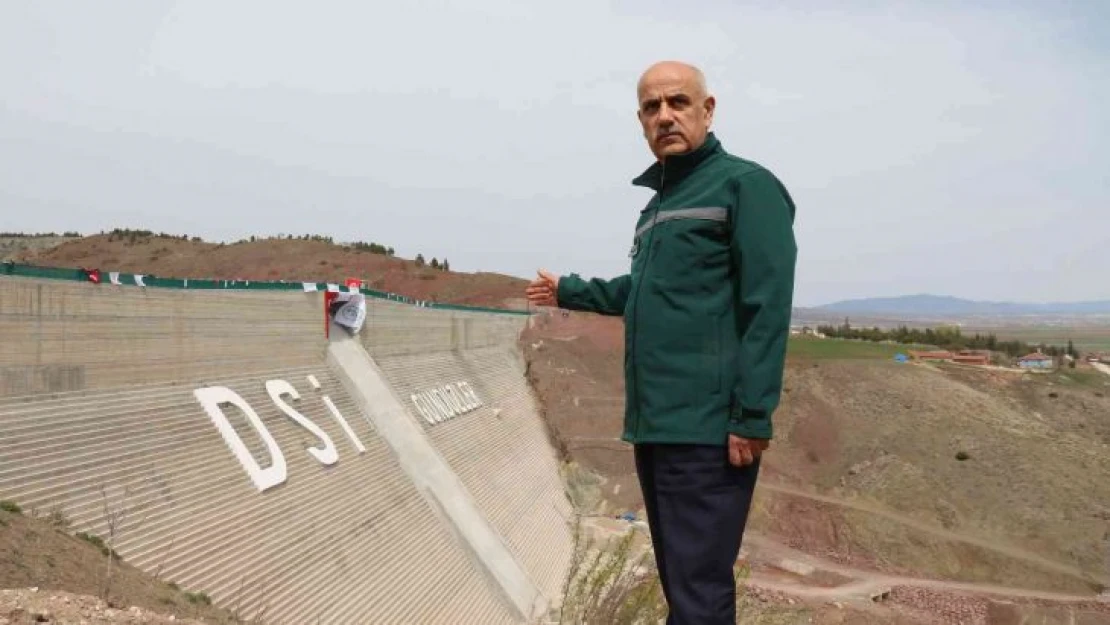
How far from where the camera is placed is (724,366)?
8.93 feet

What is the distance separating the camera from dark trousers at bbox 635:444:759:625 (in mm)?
2699

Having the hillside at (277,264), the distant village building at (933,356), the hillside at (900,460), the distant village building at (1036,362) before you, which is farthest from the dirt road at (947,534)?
the distant village building at (1036,362)

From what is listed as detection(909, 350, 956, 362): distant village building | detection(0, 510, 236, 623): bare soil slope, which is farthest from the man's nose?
detection(909, 350, 956, 362): distant village building

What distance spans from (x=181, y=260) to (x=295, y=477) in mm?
49917

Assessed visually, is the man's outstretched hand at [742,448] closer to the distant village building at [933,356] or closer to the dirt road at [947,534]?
the dirt road at [947,534]

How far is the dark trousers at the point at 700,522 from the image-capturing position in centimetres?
270

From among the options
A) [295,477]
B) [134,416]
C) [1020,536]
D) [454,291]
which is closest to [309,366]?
[295,477]

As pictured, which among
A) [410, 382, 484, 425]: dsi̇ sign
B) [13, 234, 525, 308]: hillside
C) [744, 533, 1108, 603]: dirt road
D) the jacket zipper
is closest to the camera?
the jacket zipper

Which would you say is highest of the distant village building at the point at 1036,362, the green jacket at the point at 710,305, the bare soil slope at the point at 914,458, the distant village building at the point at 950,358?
the green jacket at the point at 710,305

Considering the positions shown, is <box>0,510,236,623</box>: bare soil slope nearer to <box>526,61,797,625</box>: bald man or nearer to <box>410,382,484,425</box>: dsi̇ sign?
<box>526,61,797,625</box>: bald man

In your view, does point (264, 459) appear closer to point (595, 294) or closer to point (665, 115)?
point (595, 294)

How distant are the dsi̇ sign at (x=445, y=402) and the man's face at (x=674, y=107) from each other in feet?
66.1

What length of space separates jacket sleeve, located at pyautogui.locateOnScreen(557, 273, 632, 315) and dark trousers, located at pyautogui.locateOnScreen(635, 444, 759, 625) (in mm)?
690

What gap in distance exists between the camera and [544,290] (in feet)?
11.5
